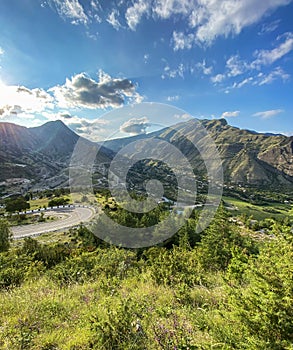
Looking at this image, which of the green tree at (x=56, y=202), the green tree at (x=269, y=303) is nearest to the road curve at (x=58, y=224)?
the green tree at (x=56, y=202)

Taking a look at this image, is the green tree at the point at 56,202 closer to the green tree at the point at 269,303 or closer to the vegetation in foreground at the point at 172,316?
the vegetation in foreground at the point at 172,316

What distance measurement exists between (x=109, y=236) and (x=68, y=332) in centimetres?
3440

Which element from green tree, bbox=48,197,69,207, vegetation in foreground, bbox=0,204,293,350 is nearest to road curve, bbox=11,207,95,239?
green tree, bbox=48,197,69,207

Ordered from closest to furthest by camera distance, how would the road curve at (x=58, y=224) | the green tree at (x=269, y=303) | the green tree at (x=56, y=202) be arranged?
1. the green tree at (x=269, y=303)
2. the road curve at (x=58, y=224)
3. the green tree at (x=56, y=202)

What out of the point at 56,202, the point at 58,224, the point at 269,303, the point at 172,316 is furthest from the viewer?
the point at 56,202

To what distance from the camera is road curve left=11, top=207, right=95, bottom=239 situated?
42.2 meters

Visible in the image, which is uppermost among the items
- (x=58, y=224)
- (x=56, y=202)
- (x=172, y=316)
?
(x=172, y=316)

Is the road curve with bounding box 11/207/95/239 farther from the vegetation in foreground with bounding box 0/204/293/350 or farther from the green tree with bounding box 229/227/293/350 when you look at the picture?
the green tree with bounding box 229/227/293/350

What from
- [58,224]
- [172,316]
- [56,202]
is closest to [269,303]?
[172,316]

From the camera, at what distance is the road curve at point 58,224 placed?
1663 inches

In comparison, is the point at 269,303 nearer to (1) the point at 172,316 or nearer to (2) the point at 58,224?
→ (1) the point at 172,316

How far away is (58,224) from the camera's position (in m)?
47.8

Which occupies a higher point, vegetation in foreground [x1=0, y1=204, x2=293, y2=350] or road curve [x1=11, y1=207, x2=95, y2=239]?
vegetation in foreground [x1=0, y1=204, x2=293, y2=350]

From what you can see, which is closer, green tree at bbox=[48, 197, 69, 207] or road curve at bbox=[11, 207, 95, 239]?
road curve at bbox=[11, 207, 95, 239]
